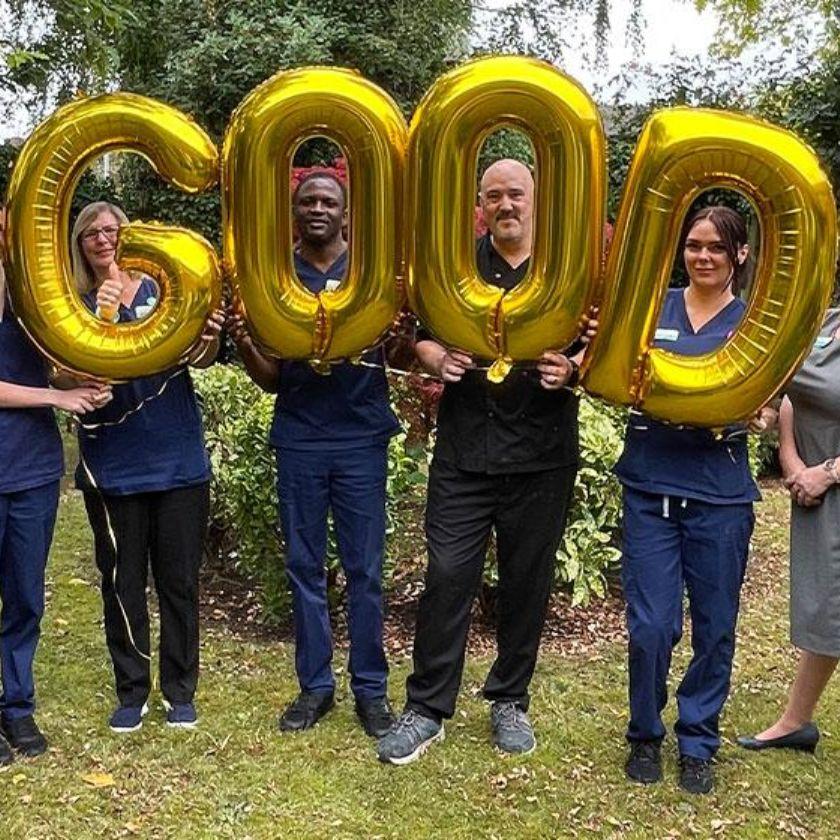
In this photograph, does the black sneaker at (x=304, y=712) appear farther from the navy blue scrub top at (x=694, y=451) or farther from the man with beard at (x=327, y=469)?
the navy blue scrub top at (x=694, y=451)

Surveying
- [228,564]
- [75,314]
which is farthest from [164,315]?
[228,564]

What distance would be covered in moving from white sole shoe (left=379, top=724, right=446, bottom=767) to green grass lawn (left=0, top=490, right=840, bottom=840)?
0.03 meters

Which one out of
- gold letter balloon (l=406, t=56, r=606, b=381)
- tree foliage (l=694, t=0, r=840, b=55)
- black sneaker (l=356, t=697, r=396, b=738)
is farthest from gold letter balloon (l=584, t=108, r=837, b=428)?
tree foliage (l=694, t=0, r=840, b=55)

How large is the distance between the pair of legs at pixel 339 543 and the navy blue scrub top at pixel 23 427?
2.39ft

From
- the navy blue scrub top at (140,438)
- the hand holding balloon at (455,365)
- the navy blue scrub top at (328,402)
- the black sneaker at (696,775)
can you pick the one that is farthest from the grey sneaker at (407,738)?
the hand holding balloon at (455,365)

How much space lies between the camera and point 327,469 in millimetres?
3359

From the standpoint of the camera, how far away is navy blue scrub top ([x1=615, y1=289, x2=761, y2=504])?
9.82ft

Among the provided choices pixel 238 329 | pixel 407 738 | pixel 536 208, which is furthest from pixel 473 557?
pixel 536 208

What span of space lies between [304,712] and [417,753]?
0.45 m

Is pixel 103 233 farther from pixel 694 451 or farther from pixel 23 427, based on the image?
pixel 694 451

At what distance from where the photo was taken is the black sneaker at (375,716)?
348cm

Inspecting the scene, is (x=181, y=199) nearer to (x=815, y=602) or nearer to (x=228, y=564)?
(x=228, y=564)

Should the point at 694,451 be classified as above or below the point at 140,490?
above

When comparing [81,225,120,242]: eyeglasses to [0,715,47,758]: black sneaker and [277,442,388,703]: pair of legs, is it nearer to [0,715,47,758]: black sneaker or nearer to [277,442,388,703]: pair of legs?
[277,442,388,703]: pair of legs
